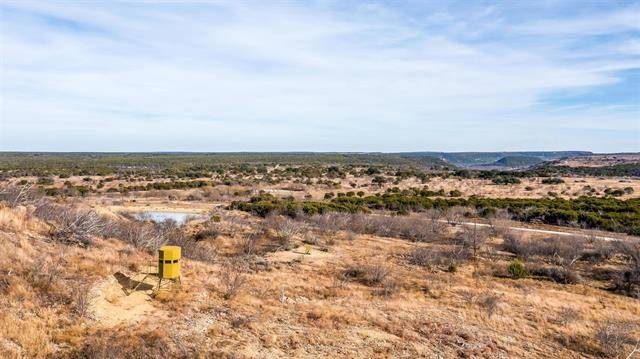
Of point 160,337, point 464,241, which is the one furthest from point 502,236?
point 160,337

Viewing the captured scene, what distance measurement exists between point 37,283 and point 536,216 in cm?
3293

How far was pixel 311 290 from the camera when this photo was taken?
13680 millimetres

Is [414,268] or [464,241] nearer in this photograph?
[414,268]

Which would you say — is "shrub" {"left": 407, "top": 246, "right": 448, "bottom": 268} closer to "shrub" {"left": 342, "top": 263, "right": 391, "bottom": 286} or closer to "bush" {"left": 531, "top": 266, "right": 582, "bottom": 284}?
"shrub" {"left": 342, "top": 263, "right": 391, "bottom": 286}

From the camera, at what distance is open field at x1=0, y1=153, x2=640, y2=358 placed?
29.8ft

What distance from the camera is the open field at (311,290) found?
358 inches

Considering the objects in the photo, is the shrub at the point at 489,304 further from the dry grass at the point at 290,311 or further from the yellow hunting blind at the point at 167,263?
the yellow hunting blind at the point at 167,263

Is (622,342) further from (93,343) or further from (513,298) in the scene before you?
(93,343)

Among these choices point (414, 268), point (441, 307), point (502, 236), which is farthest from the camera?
point (502, 236)

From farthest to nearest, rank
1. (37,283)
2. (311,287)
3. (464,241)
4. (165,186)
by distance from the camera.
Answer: (165,186) < (464,241) < (311,287) < (37,283)

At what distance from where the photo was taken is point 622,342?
35.8 feet

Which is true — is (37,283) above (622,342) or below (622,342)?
above

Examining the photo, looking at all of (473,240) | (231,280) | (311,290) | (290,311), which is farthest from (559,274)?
(231,280)

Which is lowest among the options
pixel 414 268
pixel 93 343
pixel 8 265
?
pixel 414 268
